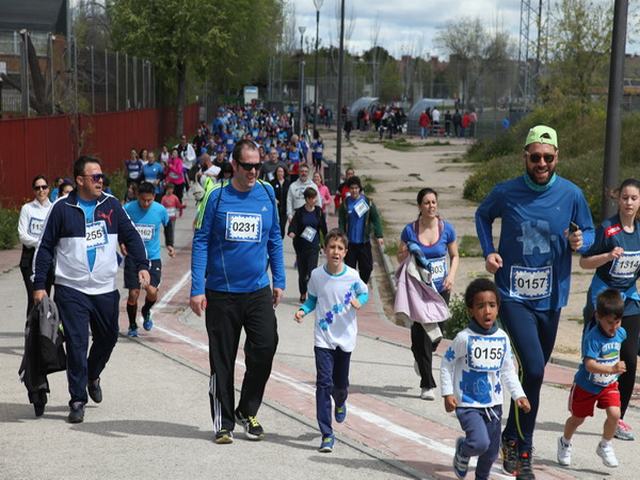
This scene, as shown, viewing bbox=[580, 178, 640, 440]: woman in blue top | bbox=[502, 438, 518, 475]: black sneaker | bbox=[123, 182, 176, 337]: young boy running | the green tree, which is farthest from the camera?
the green tree

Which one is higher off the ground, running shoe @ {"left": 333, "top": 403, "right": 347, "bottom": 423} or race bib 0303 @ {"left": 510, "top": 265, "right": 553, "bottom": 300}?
race bib 0303 @ {"left": 510, "top": 265, "right": 553, "bottom": 300}

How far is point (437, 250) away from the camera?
984 centimetres

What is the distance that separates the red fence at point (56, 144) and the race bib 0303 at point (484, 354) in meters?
18.6

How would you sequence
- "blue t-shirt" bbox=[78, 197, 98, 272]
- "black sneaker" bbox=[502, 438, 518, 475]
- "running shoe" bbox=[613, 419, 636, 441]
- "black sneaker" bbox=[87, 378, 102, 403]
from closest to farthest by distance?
"black sneaker" bbox=[502, 438, 518, 475], "running shoe" bbox=[613, 419, 636, 441], "blue t-shirt" bbox=[78, 197, 98, 272], "black sneaker" bbox=[87, 378, 102, 403]

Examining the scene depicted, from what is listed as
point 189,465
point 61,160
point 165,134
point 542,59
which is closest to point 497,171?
point 61,160

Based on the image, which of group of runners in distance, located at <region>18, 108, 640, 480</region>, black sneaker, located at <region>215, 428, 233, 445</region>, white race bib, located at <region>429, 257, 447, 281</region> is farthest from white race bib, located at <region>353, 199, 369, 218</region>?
black sneaker, located at <region>215, 428, 233, 445</region>

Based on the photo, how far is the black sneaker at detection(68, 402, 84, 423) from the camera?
8.30 metres

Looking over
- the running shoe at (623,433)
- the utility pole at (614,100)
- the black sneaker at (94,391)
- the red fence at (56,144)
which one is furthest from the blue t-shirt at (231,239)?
the red fence at (56,144)

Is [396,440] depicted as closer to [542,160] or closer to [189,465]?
[189,465]

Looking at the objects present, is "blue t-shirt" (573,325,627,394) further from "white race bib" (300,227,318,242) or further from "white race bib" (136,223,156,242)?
"white race bib" (300,227,318,242)

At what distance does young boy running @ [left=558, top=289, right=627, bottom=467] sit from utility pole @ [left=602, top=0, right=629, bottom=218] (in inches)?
142

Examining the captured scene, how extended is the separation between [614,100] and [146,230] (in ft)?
16.9

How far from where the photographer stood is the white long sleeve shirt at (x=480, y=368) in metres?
6.50

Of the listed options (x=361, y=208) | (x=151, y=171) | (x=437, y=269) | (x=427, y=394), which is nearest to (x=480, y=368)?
(x=427, y=394)
